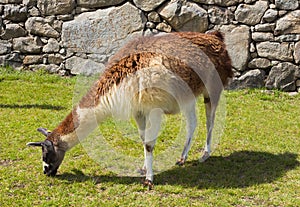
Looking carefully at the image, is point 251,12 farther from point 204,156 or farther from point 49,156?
point 49,156

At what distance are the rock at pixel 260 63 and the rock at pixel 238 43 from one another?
13 centimetres

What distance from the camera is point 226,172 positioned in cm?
518

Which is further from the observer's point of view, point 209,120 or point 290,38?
point 290,38

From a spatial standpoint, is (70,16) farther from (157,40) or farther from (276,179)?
(276,179)

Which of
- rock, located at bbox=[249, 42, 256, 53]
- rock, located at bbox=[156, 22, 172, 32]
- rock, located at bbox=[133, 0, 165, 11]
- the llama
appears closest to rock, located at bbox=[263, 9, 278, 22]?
rock, located at bbox=[249, 42, 256, 53]

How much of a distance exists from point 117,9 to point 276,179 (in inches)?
200

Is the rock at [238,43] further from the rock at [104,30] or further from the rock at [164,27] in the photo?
the rock at [104,30]

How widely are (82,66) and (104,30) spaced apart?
2.84 ft

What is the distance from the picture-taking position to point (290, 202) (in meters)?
4.41

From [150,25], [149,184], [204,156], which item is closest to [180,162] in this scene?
[204,156]

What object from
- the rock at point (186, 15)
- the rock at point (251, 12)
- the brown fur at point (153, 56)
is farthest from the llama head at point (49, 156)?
the rock at point (251, 12)

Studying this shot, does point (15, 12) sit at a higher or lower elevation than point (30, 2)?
lower

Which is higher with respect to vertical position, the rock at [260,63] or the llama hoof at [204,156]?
the rock at [260,63]

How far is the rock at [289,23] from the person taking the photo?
825cm
